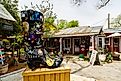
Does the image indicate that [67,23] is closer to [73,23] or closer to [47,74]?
[73,23]

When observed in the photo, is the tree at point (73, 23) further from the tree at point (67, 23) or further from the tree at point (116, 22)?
the tree at point (116, 22)

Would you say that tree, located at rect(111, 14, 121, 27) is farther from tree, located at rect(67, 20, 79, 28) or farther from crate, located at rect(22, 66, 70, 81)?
crate, located at rect(22, 66, 70, 81)

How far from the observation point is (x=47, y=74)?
4156 mm

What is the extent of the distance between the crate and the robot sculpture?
0.44 ft

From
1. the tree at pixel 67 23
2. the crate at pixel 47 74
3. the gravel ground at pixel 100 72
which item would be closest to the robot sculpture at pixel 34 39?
the crate at pixel 47 74

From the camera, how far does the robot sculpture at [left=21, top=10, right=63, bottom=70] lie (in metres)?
4.13

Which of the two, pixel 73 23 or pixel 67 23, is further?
pixel 67 23

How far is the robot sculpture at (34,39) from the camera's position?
4.13 metres

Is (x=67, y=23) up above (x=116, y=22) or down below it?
above

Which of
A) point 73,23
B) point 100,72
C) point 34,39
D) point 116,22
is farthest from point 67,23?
point 34,39

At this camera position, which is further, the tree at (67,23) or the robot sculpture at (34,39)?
the tree at (67,23)

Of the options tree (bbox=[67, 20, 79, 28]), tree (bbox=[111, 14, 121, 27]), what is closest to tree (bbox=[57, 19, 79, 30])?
tree (bbox=[67, 20, 79, 28])

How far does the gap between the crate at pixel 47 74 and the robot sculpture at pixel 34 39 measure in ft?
0.44

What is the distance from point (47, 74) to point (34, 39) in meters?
0.76
